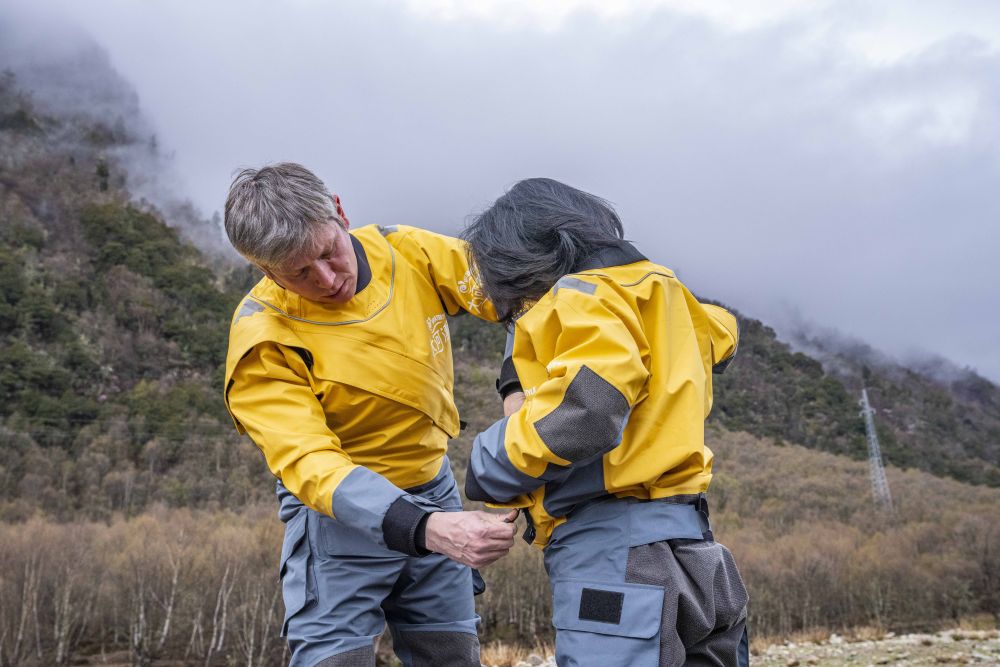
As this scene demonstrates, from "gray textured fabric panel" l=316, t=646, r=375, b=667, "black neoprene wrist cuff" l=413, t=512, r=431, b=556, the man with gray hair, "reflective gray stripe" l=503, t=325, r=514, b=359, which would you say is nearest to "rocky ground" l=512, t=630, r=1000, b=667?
the man with gray hair

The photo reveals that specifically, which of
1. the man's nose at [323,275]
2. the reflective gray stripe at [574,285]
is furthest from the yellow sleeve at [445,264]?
the reflective gray stripe at [574,285]

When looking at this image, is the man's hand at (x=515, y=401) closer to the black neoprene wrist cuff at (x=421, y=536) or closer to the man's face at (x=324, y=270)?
the black neoprene wrist cuff at (x=421, y=536)

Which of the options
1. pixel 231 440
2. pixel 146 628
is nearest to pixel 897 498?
pixel 231 440

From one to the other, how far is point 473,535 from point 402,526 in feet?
0.69

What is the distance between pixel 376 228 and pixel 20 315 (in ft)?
160

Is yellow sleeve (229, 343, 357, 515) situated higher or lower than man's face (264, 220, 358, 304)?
lower

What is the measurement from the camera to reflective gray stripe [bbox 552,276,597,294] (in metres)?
1.94

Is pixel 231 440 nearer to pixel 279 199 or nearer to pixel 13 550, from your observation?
pixel 13 550

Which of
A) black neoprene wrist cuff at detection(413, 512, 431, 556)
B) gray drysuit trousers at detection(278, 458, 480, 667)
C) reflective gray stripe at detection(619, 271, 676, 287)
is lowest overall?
gray drysuit trousers at detection(278, 458, 480, 667)

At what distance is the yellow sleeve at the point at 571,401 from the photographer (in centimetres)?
184

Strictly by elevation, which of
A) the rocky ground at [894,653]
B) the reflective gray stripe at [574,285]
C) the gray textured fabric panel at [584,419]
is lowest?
the rocky ground at [894,653]

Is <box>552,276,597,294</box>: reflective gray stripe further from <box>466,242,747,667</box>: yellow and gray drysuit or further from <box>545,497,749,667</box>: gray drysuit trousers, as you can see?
<box>545,497,749,667</box>: gray drysuit trousers

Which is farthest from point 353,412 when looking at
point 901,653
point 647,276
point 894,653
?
point 901,653

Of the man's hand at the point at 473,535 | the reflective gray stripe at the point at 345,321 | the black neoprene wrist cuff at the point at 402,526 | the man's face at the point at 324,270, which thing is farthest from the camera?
the reflective gray stripe at the point at 345,321
